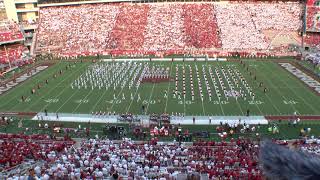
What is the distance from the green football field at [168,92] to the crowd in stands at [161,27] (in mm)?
11107

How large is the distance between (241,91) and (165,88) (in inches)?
251

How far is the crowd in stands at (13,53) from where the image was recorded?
151 ft

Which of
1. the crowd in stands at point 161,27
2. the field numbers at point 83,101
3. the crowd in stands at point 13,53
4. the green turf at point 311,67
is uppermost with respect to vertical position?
the crowd in stands at point 161,27

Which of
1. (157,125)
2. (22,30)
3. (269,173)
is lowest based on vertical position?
(157,125)

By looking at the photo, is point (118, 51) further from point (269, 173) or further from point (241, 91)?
point (269, 173)

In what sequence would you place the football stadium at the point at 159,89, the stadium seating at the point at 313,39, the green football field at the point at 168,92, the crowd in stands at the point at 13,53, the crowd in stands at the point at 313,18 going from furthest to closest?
1. the crowd in stands at the point at 313,18
2. the stadium seating at the point at 313,39
3. the crowd in stands at the point at 13,53
4. the green football field at the point at 168,92
5. the football stadium at the point at 159,89

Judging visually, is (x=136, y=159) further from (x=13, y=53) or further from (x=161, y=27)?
(x=161, y=27)

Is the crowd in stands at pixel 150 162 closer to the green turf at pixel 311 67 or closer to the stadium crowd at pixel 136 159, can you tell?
the stadium crowd at pixel 136 159

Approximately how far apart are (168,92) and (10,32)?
31.9 metres

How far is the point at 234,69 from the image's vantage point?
3859 centimetres

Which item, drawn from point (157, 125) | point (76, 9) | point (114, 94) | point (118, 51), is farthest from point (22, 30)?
point (157, 125)

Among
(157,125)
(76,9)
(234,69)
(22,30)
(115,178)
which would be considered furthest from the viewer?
(76,9)

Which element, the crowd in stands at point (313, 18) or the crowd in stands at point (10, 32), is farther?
the crowd in stands at point (313, 18)

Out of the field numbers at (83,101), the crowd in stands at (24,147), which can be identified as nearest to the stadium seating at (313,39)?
the field numbers at (83,101)
